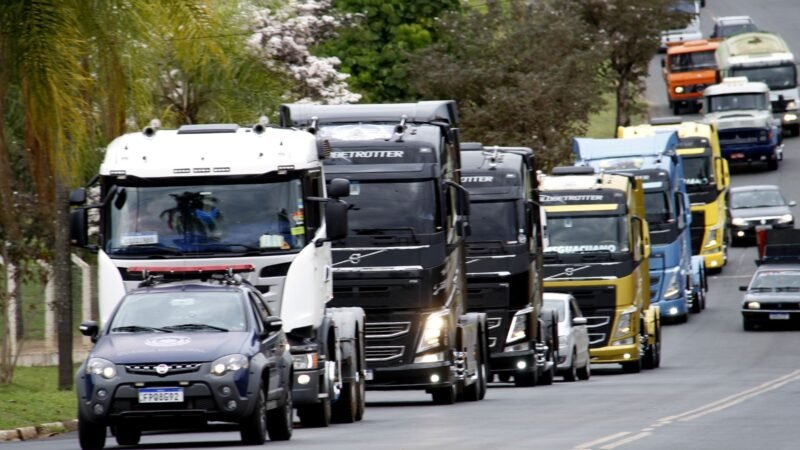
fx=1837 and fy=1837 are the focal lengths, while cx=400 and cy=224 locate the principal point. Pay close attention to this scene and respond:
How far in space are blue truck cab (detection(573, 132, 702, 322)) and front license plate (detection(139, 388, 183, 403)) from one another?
2770 cm

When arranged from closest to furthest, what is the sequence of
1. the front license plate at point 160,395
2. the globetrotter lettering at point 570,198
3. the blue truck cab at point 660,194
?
the front license plate at point 160,395 < the globetrotter lettering at point 570,198 < the blue truck cab at point 660,194

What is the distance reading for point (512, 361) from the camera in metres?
29.0

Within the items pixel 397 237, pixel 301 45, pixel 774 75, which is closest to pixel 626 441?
pixel 397 237

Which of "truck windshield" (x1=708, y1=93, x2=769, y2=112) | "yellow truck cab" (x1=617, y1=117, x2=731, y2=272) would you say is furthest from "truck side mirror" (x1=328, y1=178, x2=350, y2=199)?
"truck windshield" (x1=708, y1=93, x2=769, y2=112)

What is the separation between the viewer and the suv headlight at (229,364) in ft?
53.2

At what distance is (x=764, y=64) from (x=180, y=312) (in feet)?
198

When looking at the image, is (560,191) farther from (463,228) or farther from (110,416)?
(110,416)

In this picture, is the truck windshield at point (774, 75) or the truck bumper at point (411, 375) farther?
the truck windshield at point (774, 75)

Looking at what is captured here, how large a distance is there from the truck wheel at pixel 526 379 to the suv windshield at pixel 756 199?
28876 millimetres

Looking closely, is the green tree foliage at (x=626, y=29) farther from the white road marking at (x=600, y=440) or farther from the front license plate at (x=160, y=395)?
the front license plate at (x=160, y=395)

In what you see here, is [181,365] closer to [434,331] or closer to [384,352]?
[384,352]

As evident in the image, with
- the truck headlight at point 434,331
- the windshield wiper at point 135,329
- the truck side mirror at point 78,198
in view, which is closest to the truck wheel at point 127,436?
the windshield wiper at point 135,329

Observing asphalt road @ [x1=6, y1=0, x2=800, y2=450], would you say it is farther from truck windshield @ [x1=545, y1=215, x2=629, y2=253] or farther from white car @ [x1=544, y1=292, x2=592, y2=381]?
truck windshield @ [x1=545, y1=215, x2=629, y2=253]

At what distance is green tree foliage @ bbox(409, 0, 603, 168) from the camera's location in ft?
183
